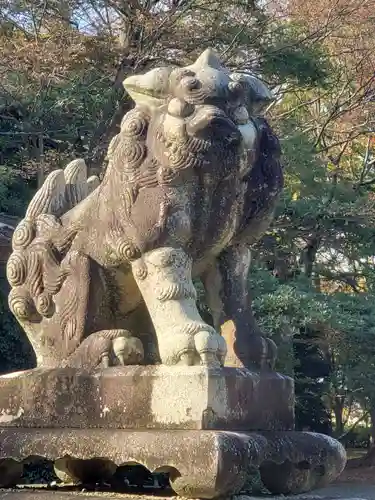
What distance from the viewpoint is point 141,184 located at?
3.20 metres

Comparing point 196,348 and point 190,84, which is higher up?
point 190,84

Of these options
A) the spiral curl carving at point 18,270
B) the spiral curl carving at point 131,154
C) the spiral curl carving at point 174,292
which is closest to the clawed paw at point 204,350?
the spiral curl carving at point 174,292

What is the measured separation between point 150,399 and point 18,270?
87 cm

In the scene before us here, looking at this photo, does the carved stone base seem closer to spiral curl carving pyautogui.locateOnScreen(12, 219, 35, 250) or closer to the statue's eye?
spiral curl carving pyautogui.locateOnScreen(12, 219, 35, 250)

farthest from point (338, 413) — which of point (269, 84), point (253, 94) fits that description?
point (253, 94)

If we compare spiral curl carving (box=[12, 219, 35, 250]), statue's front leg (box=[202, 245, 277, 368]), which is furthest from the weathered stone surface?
spiral curl carving (box=[12, 219, 35, 250])

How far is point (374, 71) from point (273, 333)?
5352 millimetres

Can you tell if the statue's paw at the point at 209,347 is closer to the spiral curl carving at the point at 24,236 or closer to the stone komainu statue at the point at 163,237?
the stone komainu statue at the point at 163,237

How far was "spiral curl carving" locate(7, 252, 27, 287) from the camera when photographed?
3574 mm

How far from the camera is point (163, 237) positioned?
3176 millimetres

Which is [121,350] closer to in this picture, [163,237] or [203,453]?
[163,237]

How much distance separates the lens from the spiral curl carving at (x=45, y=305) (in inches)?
138

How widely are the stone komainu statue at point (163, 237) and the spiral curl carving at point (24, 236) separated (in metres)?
0.01

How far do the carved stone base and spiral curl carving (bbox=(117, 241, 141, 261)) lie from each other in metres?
0.62
